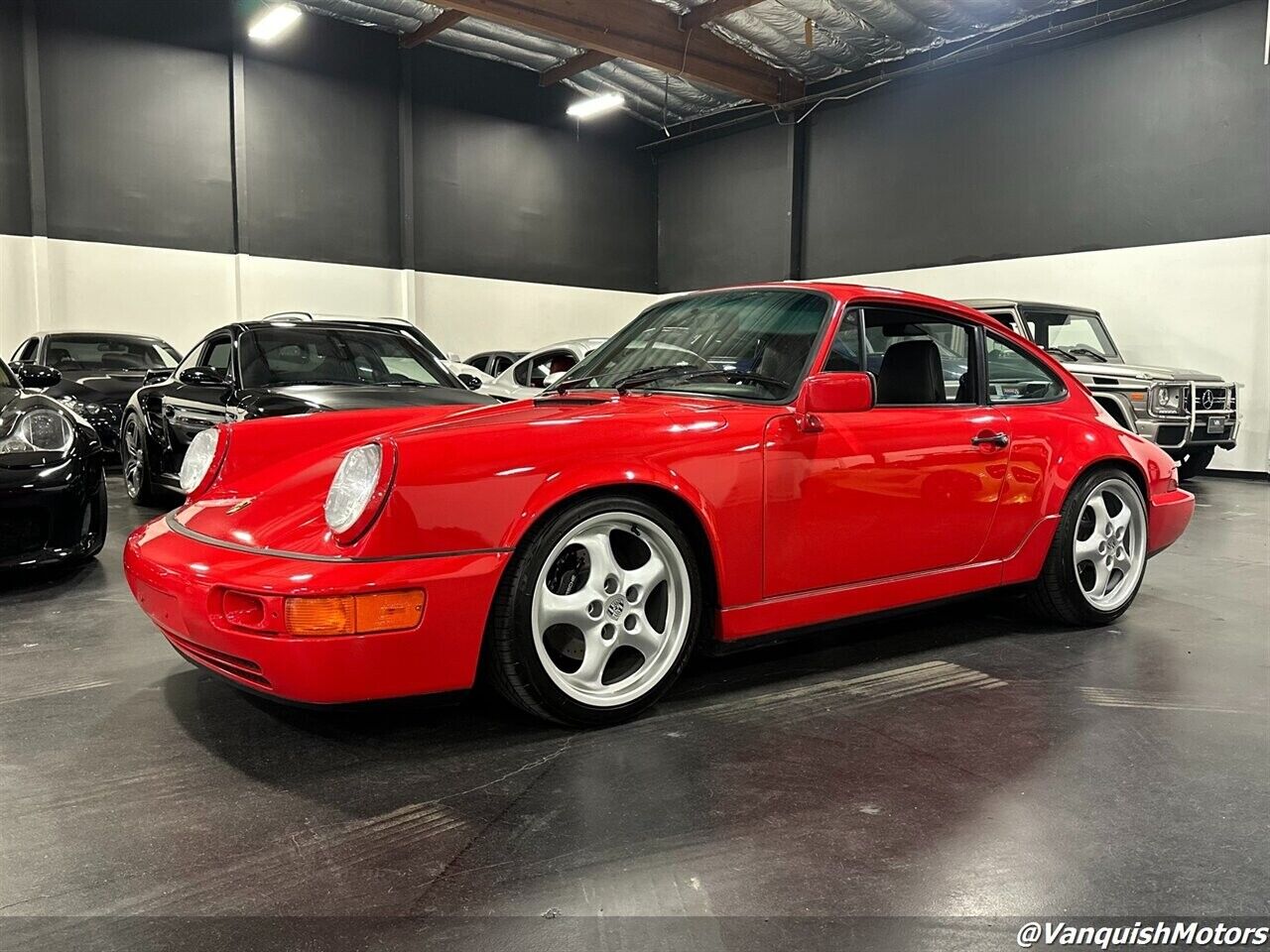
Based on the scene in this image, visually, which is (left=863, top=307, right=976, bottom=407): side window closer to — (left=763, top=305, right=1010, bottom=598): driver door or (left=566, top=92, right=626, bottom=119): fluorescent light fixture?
(left=763, top=305, right=1010, bottom=598): driver door

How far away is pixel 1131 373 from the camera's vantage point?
8.12 m

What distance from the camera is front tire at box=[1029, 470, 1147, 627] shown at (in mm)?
3240

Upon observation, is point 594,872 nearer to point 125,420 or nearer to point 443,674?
point 443,674

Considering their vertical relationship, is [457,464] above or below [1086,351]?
below

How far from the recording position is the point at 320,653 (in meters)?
1.97

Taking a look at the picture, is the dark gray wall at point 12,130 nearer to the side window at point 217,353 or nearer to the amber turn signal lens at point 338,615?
the side window at point 217,353

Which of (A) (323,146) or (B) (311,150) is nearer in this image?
(B) (311,150)

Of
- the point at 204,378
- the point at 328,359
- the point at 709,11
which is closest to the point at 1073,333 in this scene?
the point at 709,11

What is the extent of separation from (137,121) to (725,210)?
8271 millimetres

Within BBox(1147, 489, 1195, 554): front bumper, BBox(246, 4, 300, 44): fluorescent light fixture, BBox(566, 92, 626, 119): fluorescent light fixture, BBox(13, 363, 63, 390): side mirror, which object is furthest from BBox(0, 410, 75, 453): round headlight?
BBox(566, 92, 626, 119): fluorescent light fixture

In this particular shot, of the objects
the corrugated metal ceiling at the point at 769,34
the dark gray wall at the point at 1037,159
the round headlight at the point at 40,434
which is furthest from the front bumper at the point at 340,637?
the dark gray wall at the point at 1037,159

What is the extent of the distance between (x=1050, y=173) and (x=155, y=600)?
1106 cm

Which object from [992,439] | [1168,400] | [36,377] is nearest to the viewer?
[992,439]

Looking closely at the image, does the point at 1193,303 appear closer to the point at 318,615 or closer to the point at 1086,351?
the point at 1086,351
